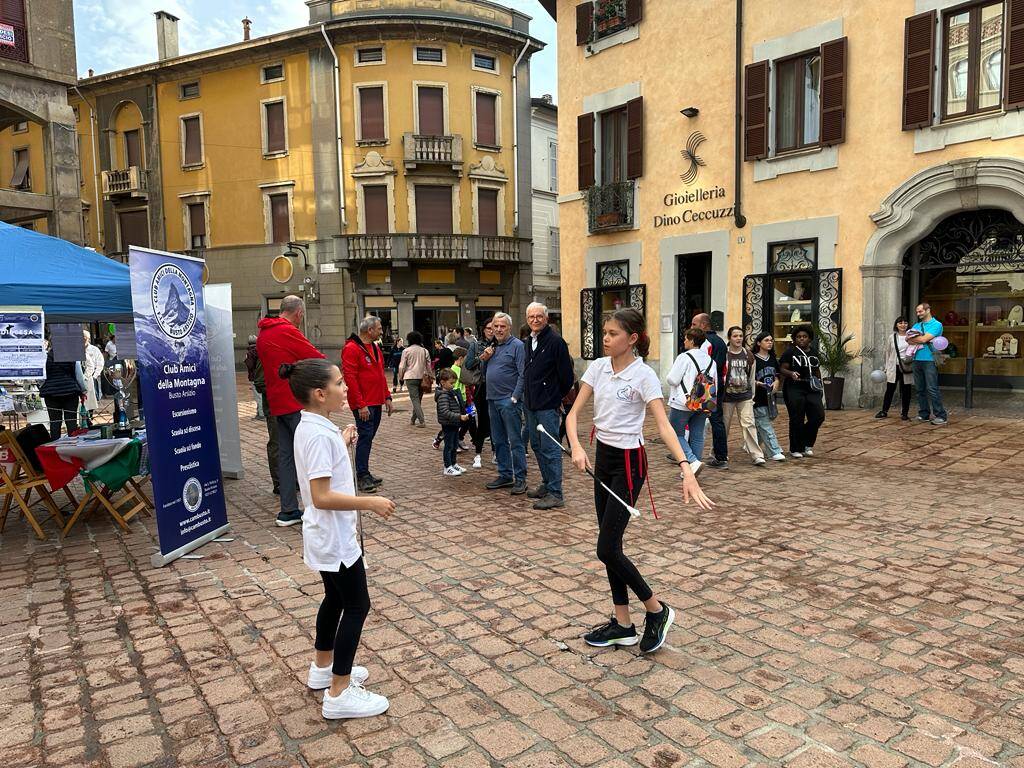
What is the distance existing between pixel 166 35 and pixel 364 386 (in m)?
29.6

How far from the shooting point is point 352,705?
3.04m

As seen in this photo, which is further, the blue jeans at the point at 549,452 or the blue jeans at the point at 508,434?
the blue jeans at the point at 508,434

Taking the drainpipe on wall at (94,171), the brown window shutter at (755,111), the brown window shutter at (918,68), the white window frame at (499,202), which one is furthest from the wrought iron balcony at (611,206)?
the drainpipe on wall at (94,171)

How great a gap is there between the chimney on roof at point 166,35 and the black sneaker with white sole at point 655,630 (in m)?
33.0

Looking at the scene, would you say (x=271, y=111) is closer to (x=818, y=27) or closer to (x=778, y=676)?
(x=818, y=27)

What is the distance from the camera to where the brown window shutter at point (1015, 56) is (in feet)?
34.3

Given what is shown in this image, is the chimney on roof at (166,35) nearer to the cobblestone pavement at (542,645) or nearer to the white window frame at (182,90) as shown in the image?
the white window frame at (182,90)

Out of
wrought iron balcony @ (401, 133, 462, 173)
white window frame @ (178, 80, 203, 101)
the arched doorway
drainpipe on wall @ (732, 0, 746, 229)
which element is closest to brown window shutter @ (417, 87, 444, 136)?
wrought iron balcony @ (401, 133, 462, 173)

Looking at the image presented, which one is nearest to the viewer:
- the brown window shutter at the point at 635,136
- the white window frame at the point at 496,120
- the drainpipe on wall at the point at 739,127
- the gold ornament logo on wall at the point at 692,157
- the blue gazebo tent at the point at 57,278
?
the blue gazebo tent at the point at 57,278

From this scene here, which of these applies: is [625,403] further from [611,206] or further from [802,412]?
[611,206]

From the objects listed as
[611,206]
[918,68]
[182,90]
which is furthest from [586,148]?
[182,90]

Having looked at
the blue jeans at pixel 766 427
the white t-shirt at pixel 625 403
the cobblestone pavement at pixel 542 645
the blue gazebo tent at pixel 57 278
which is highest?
the blue gazebo tent at pixel 57 278

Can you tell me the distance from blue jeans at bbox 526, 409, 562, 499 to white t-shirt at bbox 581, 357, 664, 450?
9.71 feet

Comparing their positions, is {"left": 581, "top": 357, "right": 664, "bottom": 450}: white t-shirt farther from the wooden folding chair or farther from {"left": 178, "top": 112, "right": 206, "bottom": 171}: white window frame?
{"left": 178, "top": 112, "right": 206, "bottom": 171}: white window frame
